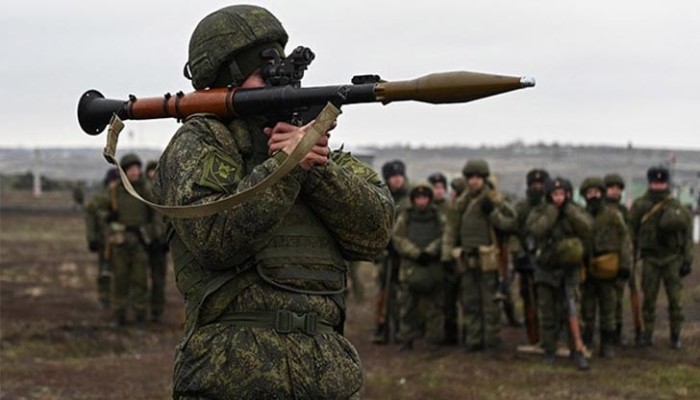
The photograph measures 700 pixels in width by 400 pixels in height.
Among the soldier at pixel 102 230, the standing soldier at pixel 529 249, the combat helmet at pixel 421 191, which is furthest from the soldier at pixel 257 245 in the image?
the soldier at pixel 102 230

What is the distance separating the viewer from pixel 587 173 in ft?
143

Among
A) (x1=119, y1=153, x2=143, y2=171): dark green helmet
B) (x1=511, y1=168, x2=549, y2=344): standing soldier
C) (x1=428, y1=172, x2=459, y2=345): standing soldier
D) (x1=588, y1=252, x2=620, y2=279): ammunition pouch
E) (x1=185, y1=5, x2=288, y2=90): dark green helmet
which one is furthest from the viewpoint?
(x1=119, y1=153, x2=143, y2=171): dark green helmet

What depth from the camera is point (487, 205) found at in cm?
1168

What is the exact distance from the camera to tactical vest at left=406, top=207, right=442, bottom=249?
12.2 metres

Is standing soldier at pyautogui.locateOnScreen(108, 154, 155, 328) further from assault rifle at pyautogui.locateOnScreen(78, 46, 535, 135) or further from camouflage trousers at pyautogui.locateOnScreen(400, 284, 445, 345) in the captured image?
assault rifle at pyautogui.locateOnScreen(78, 46, 535, 135)

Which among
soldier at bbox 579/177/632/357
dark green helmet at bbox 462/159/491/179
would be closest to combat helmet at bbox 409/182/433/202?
dark green helmet at bbox 462/159/491/179

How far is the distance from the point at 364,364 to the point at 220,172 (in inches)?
312

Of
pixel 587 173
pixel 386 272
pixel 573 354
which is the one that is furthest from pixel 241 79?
pixel 587 173

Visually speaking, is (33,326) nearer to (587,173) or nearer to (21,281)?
(21,281)

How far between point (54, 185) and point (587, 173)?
23019 mm

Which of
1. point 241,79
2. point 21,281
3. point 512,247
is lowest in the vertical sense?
point 21,281

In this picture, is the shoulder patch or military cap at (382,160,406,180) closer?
the shoulder patch

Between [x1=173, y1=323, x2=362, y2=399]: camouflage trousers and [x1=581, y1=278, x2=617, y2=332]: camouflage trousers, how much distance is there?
8113mm

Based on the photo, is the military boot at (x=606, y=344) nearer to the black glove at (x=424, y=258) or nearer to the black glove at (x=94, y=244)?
the black glove at (x=424, y=258)
